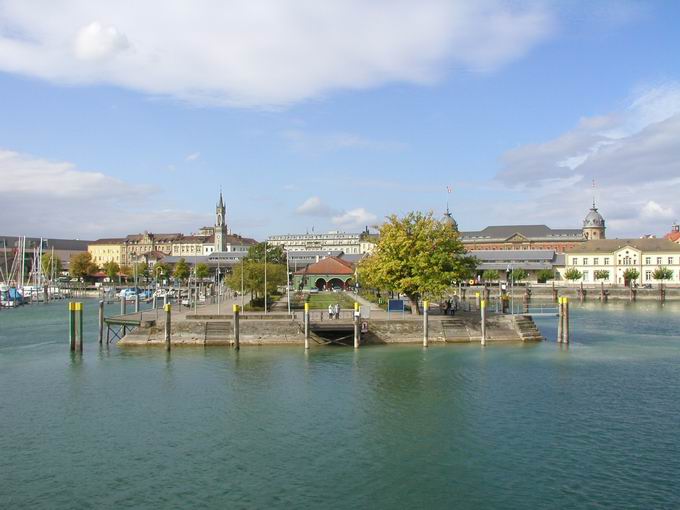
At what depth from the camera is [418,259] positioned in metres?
55.0

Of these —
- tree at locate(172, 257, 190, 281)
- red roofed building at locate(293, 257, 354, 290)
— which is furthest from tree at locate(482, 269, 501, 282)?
tree at locate(172, 257, 190, 281)

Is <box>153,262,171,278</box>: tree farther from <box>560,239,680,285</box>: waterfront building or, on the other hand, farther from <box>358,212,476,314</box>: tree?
<box>358,212,476,314</box>: tree

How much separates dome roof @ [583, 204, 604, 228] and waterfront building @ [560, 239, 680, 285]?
5126 cm

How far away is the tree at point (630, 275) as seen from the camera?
130 metres

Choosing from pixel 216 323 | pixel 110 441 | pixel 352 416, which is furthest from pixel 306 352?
pixel 110 441

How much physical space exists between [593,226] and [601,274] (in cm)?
6142

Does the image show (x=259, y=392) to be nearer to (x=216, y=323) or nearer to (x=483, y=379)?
(x=483, y=379)

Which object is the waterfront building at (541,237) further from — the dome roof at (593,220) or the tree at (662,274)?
the tree at (662,274)

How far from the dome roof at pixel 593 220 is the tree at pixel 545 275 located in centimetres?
5961

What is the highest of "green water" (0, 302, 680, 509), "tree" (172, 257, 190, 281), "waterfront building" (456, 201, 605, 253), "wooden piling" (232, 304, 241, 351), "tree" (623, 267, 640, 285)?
"waterfront building" (456, 201, 605, 253)

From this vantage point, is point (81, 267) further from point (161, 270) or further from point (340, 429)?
point (340, 429)

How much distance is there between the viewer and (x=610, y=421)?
91.9 feet

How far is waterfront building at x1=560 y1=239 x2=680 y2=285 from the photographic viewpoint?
437 feet

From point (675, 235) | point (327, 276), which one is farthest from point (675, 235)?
point (327, 276)
